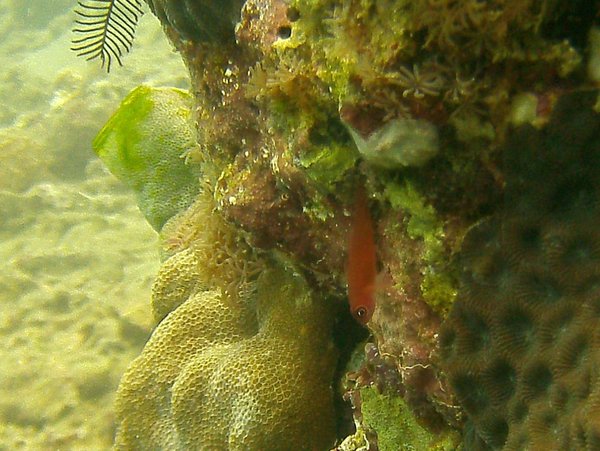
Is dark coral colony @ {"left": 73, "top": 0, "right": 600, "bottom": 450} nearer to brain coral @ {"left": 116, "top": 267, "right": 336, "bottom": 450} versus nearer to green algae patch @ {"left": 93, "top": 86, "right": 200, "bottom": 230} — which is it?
brain coral @ {"left": 116, "top": 267, "right": 336, "bottom": 450}

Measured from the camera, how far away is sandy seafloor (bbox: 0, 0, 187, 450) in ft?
18.9

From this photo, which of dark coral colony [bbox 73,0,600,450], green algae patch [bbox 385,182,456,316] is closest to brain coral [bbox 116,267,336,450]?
dark coral colony [bbox 73,0,600,450]

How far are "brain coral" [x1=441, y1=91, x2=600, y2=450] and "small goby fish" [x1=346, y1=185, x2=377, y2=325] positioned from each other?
1.35ft

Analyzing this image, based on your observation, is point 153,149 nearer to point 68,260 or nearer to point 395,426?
point 395,426

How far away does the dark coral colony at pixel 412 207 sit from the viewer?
154 centimetres

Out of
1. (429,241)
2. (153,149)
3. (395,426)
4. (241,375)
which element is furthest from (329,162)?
(153,149)

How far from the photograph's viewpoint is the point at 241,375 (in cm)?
316

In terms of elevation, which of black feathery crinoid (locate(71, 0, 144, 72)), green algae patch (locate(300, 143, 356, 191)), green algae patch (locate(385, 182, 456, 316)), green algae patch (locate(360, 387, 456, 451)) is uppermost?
black feathery crinoid (locate(71, 0, 144, 72))

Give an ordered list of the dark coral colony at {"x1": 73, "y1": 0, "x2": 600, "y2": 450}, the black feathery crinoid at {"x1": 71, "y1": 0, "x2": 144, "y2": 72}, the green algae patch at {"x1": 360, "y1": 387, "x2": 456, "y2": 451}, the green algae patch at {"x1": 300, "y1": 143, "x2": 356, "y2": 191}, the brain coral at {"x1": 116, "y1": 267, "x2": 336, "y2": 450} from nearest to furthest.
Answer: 1. the dark coral colony at {"x1": 73, "y1": 0, "x2": 600, "y2": 450}
2. the green algae patch at {"x1": 300, "y1": 143, "x2": 356, "y2": 191}
3. the green algae patch at {"x1": 360, "y1": 387, "x2": 456, "y2": 451}
4. the black feathery crinoid at {"x1": 71, "y1": 0, "x2": 144, "y2": 72}
5. the brain coral at {"x1": 116, "y1": 267, "x2": 336, "y2": 450}

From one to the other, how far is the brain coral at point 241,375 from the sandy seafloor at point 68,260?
7.37 feet

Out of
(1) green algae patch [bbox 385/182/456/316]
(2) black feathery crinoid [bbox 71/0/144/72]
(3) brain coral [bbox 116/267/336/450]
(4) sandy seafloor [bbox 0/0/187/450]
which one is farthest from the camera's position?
(4) sandy seafloor [bbox 0/0/187/450]

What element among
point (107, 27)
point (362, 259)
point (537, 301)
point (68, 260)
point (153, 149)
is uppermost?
point (68, 260)

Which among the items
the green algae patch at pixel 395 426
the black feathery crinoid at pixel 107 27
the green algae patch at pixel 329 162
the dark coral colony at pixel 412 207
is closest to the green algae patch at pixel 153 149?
the black feathery crinoid at pixel 107 27

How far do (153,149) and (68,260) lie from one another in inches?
164
